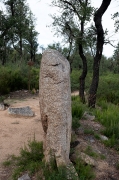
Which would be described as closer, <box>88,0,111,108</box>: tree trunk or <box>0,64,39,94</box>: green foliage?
<box>88,0,111,108</box>: tree trunk

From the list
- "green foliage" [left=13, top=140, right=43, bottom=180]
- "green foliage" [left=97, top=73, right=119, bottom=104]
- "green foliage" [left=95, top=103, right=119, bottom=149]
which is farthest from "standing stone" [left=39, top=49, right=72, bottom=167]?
"green foliage" [left=97, top=73, right=119, bottom=104]

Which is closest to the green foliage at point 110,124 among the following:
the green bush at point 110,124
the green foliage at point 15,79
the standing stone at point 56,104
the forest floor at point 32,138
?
the green bush at point 110,124

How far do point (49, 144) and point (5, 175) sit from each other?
1.07 metres

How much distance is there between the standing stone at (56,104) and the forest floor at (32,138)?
852 mm

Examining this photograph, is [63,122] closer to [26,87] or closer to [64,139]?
[64,139]

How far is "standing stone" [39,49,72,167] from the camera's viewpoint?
12.4 feet

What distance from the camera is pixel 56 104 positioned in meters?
3.75

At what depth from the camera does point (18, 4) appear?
21.2m

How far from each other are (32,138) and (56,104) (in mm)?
2146

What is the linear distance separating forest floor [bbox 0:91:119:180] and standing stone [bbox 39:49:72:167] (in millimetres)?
852

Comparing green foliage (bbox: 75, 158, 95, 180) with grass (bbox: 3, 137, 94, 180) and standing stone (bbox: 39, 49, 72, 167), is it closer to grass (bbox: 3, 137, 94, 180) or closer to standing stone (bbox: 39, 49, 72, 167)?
grass (bbox: 3, 137, 94, 180)

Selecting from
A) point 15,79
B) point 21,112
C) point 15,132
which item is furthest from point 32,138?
point 15,79

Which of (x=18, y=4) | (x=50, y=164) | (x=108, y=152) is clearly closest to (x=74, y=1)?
(x=108, y=152)

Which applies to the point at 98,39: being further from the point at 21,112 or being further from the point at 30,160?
the point at 30,160
